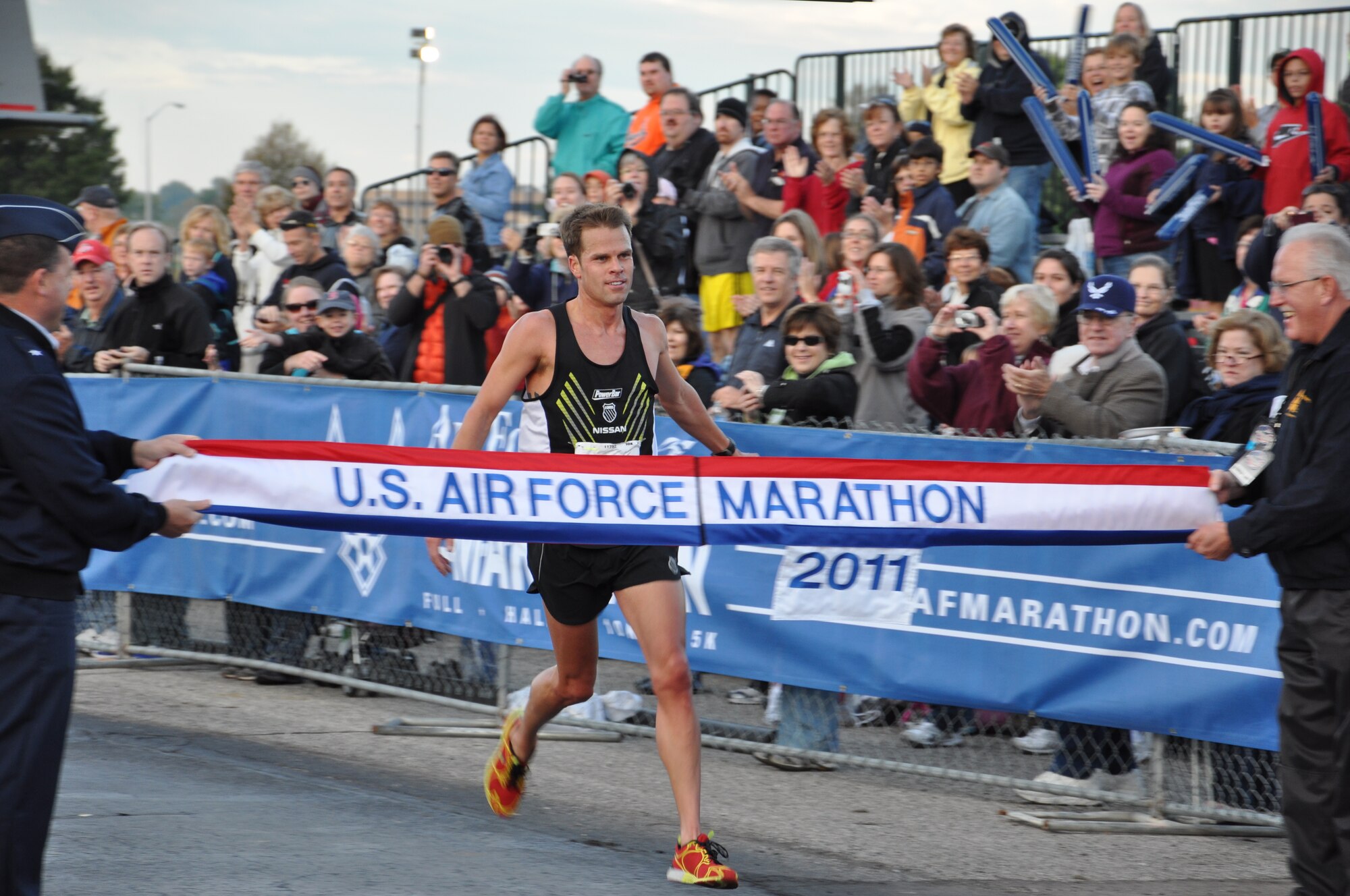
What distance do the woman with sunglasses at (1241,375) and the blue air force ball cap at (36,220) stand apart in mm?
4861

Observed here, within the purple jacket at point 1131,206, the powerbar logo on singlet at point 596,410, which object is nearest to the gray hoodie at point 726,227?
the purple jacket at point 1131,206

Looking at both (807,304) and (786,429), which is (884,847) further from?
(807,304)

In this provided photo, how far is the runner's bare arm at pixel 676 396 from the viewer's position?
18.9 ft

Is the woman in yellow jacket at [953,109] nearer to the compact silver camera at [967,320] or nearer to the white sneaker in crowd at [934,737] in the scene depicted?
the compact silver camera at [967,320]

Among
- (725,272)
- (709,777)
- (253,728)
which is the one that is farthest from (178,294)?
(709,777)

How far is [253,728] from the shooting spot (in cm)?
770

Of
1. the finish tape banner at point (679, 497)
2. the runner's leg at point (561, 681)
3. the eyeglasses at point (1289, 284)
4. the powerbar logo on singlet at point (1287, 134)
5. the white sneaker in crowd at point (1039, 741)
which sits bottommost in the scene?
the white sneaker in crowd at point (1039, 741)

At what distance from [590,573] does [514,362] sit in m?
0.81

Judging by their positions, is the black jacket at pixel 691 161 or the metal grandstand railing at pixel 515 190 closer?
the black jacket at pixel 691 161

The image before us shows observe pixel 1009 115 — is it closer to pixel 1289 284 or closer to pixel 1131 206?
pixel 1131 206

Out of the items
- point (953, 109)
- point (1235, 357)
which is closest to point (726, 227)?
point (953, 109)

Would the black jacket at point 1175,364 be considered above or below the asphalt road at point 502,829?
above

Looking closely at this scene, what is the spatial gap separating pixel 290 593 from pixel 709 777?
9.84ft

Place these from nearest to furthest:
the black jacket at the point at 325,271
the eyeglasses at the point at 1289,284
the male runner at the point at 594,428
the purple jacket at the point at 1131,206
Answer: the eyeglasses at the point at 1289,284, the male runner at the point at 594,428, the purple jacket at the point at 1131,206, the black jacket at the point at 325,271
